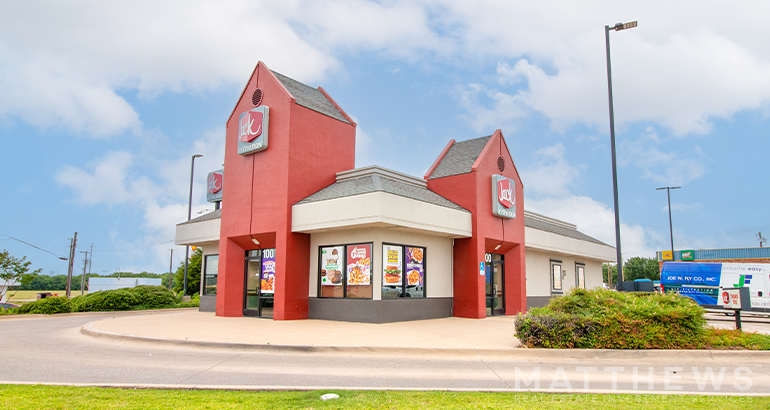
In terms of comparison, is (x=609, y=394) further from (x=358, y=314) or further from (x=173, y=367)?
(x=358, y=314)

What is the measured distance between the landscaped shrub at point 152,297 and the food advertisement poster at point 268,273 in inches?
497

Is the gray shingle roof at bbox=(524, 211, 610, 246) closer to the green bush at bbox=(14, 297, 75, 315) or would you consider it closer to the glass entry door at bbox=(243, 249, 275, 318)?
the glass entry door at bbox=(243, 249, 275, 318)

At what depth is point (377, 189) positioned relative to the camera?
17.5 meters

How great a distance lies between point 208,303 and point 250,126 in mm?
10081

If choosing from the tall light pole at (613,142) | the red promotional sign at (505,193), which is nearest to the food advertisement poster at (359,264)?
the red promotional sign at (505,193)

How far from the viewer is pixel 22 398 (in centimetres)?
683

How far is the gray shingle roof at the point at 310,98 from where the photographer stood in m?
21.0

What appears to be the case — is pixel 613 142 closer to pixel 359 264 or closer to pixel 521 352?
pixel 521 352

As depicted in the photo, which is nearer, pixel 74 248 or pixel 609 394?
pixel 609 394

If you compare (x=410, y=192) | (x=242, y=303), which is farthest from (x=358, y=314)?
(x=242, y=303)

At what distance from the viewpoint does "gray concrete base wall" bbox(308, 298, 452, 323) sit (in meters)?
17.8

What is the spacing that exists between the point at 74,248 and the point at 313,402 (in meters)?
59.0

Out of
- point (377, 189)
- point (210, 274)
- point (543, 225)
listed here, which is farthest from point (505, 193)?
point (210, 274)

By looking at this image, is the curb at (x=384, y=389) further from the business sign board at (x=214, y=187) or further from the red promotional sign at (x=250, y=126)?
the business sign board at (x=214, y=187)
